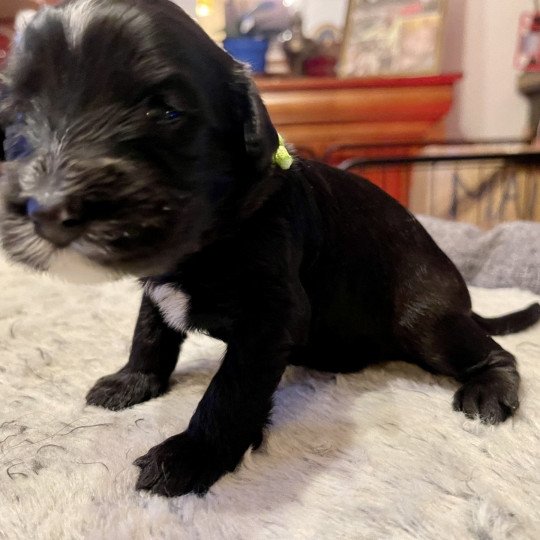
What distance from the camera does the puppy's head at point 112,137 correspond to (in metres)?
0.70

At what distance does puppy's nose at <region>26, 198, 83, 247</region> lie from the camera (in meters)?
0.67

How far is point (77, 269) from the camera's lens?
0.76 m

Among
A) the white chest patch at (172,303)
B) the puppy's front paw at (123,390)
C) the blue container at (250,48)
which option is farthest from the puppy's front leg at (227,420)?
the blue container at (250,48)


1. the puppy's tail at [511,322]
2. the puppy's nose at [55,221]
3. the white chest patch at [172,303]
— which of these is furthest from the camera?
the puppy's tail at [511,322]

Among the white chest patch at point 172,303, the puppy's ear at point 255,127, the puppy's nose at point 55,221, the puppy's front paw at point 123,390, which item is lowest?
the puppy's front paw at point 123,390

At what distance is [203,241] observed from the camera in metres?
0.92

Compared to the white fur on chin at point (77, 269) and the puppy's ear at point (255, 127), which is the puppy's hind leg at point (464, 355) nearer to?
the puppy's ear at point (255, 127)

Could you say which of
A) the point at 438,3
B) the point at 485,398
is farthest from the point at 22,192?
the point at 438,3

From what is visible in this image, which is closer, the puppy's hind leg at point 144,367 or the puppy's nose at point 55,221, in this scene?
the puppy's nose at point 55,221

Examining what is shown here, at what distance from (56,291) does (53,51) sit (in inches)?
50.6

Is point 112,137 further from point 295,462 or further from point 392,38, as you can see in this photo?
point 392,38

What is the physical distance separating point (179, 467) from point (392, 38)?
307cm

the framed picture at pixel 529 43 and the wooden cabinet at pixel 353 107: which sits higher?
the framed picture at pixel 529 43

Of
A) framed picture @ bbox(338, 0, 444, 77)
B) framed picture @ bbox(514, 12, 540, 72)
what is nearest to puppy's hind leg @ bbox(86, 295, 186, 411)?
framed picture @ bbox(338, 0, 444, 77)
